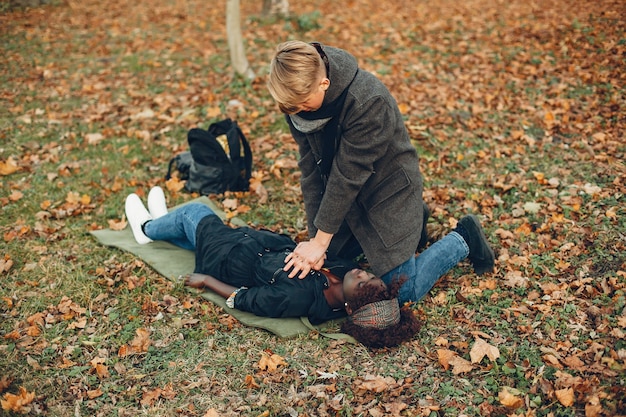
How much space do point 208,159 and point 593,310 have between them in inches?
153

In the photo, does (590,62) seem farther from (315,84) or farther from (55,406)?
(55,406)

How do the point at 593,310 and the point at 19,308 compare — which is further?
the point at 19,308

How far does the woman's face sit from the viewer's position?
3.76m

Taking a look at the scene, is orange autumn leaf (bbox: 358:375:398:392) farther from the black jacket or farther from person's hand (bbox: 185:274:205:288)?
person's hand (bbox: 185:274:205:288)

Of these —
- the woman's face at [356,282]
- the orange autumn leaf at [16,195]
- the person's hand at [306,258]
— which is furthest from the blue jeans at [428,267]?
the orange autumn leaf at [16,195]

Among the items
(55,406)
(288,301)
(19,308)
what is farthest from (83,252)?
(288,301)

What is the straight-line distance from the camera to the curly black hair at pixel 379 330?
369 centimetres

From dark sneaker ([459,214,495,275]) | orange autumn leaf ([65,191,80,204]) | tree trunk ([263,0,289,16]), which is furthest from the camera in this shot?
tree trunk ([263,0,289,16])

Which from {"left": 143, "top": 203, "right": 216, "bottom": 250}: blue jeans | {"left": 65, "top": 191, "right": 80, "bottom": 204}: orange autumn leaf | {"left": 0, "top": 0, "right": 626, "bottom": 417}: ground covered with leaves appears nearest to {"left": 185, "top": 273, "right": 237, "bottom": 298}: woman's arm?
{"left": 0, "top": 0, "right": 626, "bottom": 417}: ground covered with leaves

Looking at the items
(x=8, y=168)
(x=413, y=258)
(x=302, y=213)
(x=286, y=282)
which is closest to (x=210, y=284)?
(x=286, y=282)

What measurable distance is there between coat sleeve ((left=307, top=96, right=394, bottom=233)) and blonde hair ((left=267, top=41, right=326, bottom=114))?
1.16 ft

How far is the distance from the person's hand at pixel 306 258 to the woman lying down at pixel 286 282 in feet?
0.40

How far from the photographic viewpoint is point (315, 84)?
10.3ft

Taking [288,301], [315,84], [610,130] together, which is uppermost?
[315,84]
